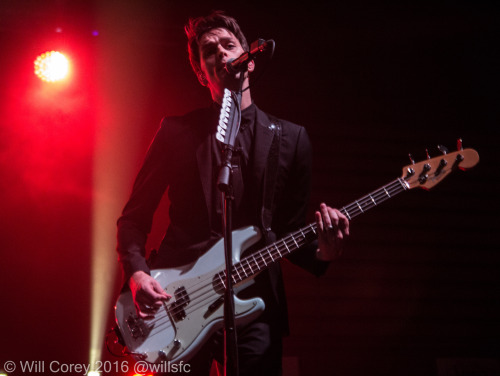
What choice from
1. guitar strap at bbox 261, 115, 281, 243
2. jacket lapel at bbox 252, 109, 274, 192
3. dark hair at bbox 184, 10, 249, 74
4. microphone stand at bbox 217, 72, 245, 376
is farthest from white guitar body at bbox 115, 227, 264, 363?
dark hair at bbox 184, 10, 249, 74

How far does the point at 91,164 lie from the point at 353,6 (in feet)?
8.82

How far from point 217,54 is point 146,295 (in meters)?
1.39

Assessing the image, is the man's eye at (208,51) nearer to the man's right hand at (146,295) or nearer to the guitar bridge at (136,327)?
the man's right hand at (146,295)

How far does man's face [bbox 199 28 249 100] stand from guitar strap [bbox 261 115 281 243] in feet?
1.27

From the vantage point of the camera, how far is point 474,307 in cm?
413

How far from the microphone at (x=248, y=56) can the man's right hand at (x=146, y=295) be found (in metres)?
1.01

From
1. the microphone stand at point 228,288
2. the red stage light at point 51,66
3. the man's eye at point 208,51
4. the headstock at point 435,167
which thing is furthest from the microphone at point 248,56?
the red stage light at point 51,66

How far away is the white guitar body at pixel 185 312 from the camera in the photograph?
2008 millimetres

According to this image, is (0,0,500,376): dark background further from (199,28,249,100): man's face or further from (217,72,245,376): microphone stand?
(217,72,245,376): microphone stand

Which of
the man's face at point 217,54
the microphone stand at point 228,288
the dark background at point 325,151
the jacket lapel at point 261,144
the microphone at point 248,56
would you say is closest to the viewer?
the microphone stand at point 228,288

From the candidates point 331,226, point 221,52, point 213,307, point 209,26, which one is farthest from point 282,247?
point 209,26

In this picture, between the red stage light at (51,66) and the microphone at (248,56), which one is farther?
the red stage light at (51,66)

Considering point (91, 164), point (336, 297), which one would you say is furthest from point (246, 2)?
point (336, 297)

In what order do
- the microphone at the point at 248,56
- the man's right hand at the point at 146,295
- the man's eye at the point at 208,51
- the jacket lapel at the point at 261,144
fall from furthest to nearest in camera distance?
1. the man's eye at the point at 208,51
2. the jacket lapel at the point at 261,144
3. the man's right hand at the point at 146,295
4. the microphone at the point at 248,56
